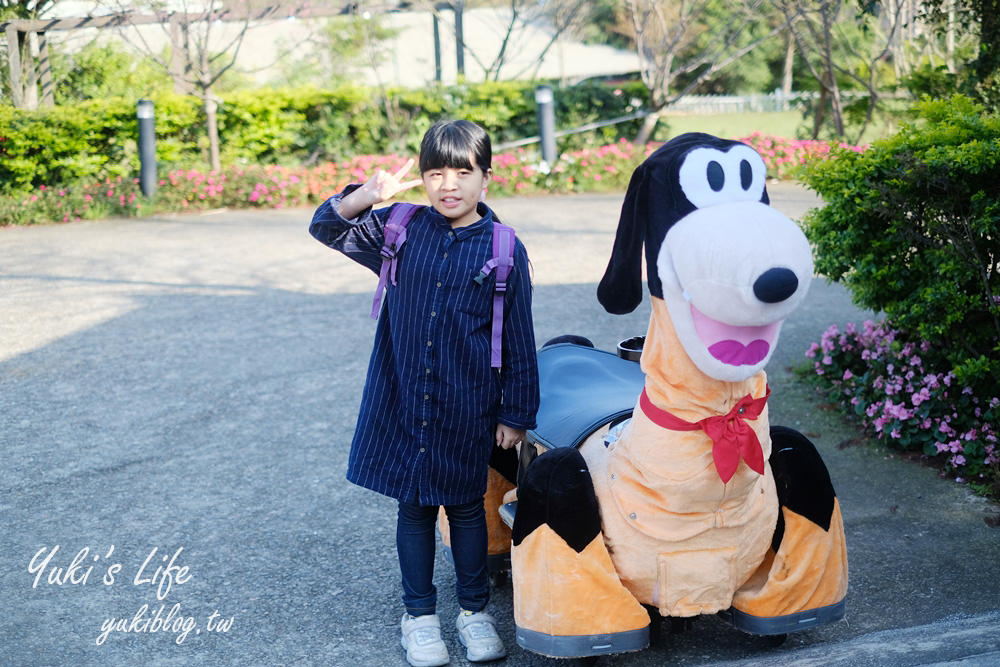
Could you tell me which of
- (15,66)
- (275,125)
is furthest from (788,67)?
(15,66)

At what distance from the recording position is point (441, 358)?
9.43 feet

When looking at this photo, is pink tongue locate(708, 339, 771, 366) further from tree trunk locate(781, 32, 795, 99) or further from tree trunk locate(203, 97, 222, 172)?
tree trunk locate(781, 32, 795, 99)

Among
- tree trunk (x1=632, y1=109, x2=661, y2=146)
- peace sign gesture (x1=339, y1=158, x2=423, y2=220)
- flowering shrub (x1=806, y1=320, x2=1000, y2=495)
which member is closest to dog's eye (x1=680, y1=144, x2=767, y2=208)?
peace sign gesture (x1=339, y1=158, x2=423, y2=220)

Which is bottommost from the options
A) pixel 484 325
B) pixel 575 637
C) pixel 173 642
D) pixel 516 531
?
pixel 173 642

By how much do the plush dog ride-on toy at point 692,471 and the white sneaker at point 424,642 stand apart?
0.34 m

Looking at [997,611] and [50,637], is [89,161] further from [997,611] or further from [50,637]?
[997,611]

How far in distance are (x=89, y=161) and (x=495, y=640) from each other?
10848 mm

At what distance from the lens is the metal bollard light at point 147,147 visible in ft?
38.5

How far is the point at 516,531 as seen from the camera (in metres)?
2.79

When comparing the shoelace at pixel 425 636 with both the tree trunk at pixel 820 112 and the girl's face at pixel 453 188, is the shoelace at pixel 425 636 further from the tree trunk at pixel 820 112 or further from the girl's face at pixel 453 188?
the tree trunk at pixel 820 112

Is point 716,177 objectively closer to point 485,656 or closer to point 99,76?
point 485,656

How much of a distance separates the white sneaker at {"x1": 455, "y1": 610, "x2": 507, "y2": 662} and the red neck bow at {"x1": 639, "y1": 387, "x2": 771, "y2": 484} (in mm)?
892

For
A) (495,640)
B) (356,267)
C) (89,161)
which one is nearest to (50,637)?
(495,640)

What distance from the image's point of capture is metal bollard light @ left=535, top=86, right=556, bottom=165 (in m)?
13.1
